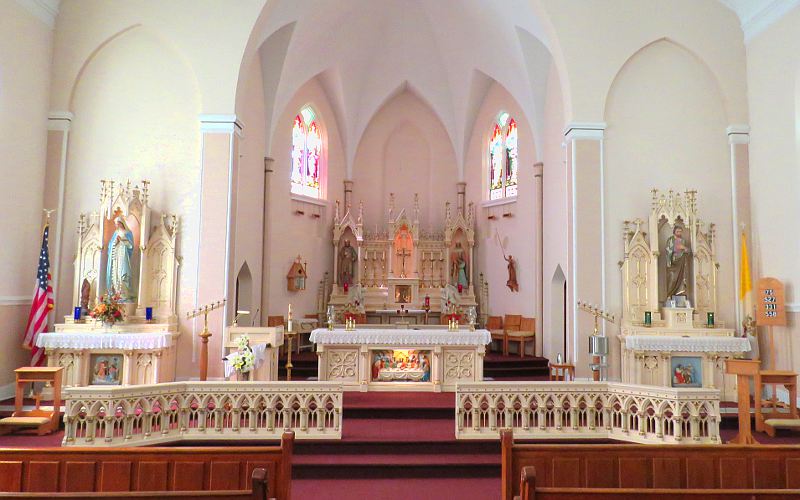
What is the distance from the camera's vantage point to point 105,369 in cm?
1034

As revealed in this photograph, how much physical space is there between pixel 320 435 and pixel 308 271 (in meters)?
10.0

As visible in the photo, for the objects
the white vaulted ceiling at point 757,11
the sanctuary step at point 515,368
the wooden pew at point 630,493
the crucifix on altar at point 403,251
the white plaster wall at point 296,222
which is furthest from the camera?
the crucifix on altar at point 403,251

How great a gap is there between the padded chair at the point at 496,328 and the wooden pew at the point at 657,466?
10.6 meters

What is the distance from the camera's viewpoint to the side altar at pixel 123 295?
401 inches

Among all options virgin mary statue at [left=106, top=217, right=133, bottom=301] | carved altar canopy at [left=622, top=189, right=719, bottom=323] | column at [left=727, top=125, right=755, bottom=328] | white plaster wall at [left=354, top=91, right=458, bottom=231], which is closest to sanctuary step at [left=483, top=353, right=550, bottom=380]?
carved altar canopy at [left=622, top=189, right=719, bottom=323]

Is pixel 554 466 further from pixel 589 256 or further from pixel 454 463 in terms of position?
pixel 589 256

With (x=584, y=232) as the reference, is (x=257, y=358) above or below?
below

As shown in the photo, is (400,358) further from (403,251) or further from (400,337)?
(403,251)

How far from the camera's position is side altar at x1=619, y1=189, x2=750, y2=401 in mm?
10891


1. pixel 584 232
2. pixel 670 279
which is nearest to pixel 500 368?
pixel 584 232

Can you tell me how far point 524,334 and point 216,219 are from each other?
8.58 metres

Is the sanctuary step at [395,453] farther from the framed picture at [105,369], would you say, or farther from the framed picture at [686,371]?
the framed picture at [686,371]

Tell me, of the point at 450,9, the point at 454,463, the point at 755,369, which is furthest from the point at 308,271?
the point at 755,369

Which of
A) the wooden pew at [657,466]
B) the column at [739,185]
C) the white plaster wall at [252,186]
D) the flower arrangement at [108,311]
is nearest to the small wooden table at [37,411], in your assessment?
the flower arrangement at [108,311]
